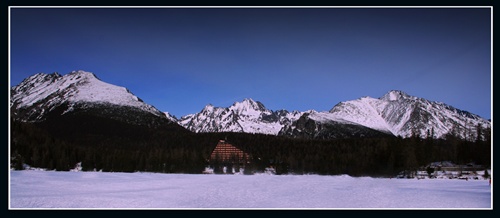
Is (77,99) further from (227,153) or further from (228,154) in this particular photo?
(228,154)

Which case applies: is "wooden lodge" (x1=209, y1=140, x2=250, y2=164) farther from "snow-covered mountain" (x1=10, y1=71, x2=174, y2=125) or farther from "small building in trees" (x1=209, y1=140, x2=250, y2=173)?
"snow-covered mountain" (x1=10, y1=71, x2=174, y2=125)

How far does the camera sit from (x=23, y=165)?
46875mm

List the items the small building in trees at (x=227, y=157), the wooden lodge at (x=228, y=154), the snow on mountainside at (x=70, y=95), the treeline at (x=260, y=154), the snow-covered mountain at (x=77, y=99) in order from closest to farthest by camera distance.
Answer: the treeline at (x=260, y=154) → the small building in trees at (x=227, y=157) → the wooden lodge at (x=228, y=154) → the snow-covered mountain at (x=77, y=99) → the snow on mountainside at (x=70, y=95)

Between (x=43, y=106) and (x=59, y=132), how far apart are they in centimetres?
4410

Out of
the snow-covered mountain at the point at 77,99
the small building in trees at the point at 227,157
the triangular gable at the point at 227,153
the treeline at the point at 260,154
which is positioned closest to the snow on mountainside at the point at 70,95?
the snow-covered mountain at the point at 77,99

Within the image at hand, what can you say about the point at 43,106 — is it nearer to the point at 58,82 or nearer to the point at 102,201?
the point at 58,82

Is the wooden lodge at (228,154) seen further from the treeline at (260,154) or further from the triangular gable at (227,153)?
the treeline at (260,154)

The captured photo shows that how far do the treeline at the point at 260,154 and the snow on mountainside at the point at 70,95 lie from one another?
4604 cm

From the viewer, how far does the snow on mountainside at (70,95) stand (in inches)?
5024

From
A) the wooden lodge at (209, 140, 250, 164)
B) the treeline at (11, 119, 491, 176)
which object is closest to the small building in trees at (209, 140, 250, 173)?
the wooden lodge at (209, 140, 250, 164)

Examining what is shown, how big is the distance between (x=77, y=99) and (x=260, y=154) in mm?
84351

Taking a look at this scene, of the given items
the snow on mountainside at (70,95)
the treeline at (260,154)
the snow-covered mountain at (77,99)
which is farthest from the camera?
the snow on mountainside at (70,95)

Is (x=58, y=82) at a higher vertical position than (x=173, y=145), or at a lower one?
higher

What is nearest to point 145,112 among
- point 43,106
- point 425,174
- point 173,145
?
point 43,106
